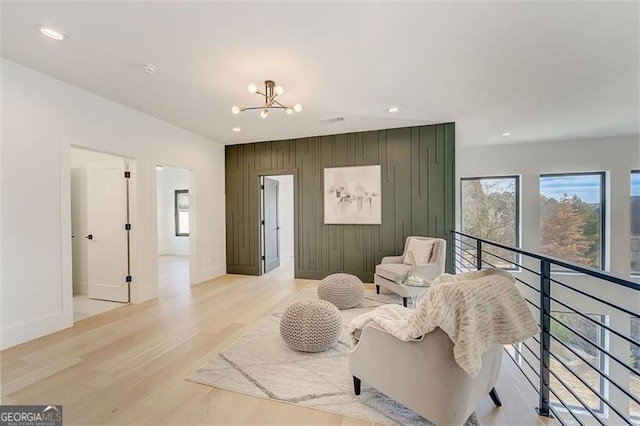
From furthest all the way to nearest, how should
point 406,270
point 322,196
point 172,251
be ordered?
point 172,251 → point 322,196 → point 406,270

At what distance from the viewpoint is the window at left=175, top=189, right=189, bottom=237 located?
8570 mm

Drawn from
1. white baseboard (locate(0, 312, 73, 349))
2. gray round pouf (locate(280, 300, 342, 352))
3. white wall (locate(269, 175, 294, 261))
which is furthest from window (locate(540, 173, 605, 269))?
white baseboard (locate(0, 312, 73, 349))

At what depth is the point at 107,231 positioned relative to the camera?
400 centimetres

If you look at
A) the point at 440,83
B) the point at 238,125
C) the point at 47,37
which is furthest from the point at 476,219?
the point at 47,37

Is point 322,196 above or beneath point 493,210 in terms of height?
above

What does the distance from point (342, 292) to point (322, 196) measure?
218cm

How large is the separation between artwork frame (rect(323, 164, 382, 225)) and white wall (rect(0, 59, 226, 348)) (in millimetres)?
2954

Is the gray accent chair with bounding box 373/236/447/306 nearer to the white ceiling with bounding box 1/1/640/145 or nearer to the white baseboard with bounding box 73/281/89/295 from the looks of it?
the white ceiling with bounding box 1/1/640/145

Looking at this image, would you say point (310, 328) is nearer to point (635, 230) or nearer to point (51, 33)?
point (51, 33)

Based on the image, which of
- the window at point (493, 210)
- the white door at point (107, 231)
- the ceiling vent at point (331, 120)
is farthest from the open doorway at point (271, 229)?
the window at point (493, 210)

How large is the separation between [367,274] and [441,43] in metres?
3.64

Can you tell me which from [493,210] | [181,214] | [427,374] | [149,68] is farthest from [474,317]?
[181,214]

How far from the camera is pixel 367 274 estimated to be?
4.95 meters

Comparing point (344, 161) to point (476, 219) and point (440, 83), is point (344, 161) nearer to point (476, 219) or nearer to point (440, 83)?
point (440, 83)
